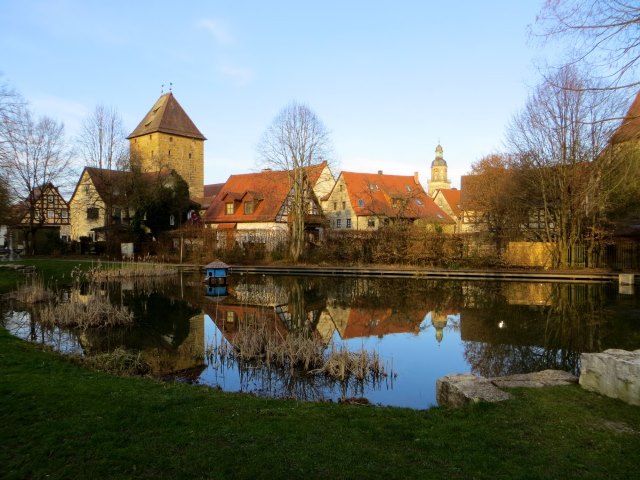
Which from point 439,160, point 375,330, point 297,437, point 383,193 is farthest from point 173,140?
point 439,160

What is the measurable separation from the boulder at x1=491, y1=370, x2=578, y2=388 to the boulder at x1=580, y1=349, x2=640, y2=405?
1.30ft

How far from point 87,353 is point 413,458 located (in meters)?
7.99

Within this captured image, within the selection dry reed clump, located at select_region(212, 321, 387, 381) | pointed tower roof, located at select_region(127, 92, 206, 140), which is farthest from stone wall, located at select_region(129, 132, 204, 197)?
dry reed clump, located at select_region(212, 321, 387, 381)

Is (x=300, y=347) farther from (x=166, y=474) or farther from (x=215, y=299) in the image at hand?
(x=215, y=299)

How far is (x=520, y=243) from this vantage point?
2905 cm

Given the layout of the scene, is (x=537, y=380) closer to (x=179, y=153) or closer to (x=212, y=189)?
(x=179, y=153)

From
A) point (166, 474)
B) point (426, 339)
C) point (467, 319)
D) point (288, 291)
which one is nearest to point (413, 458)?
point (166, 474)

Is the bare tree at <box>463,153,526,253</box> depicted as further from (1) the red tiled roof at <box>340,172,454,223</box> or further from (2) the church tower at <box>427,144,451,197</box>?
(2) the church tower at <box>427,144,451,197</box>

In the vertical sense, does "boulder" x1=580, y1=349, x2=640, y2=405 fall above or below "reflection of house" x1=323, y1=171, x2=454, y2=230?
below

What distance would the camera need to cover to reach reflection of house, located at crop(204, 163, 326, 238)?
41.9m

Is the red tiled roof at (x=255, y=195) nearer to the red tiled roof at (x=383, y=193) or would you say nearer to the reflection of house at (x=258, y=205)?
the reflection of house at (x=258, y=205)

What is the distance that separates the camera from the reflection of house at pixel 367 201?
48.8 metres

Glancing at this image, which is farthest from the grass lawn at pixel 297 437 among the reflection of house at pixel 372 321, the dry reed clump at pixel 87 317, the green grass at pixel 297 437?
the dry reed clump at pixel 87 317

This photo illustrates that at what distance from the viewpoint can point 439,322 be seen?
45.2ft
